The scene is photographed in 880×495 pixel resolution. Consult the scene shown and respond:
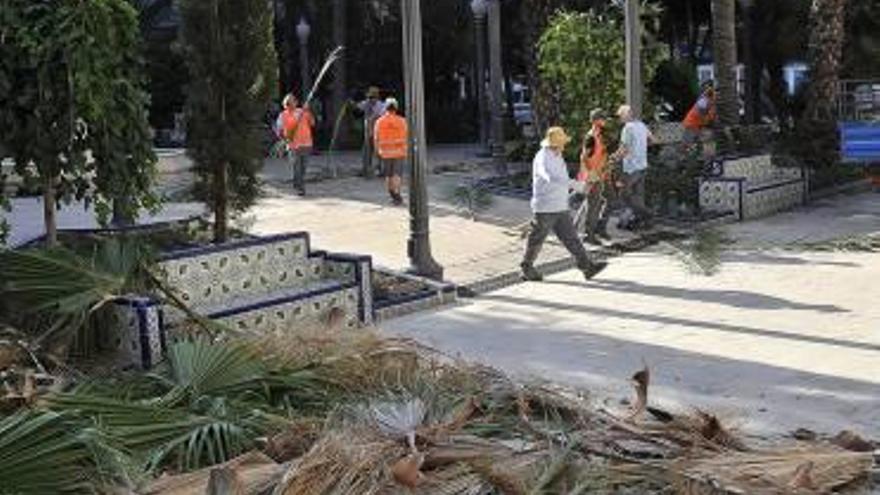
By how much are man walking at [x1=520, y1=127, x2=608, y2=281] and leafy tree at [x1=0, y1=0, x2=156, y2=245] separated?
375 centimetres

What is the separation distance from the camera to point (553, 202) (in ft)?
40.8

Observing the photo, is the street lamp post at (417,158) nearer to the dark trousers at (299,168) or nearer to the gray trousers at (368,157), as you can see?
the dark trousers at (299,168)

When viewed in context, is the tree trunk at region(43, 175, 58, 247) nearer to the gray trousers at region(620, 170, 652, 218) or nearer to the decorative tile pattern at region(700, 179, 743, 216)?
the gray trousers at region(620, 170, 652, 218)

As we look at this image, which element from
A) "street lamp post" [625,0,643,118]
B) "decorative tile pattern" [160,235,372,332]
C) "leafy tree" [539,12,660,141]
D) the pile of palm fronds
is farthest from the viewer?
"leafy tree" [539,12,660,141]

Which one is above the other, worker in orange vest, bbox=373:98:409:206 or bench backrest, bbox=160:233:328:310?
worker in orange vest, bbox=373:98:409:206

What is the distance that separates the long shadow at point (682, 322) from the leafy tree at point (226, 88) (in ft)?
8.49

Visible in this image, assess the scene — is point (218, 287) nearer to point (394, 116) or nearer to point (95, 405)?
point (95, 405)

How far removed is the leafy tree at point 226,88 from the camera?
12078mm

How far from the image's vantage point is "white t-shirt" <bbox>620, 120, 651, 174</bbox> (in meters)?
15.5

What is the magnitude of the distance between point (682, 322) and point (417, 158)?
3.13 meters

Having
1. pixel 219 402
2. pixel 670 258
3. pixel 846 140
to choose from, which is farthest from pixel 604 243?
pixel 219 402

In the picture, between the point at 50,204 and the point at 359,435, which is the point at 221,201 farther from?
the point at 359,435

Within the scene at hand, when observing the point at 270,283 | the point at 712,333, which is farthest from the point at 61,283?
the point at 712,333

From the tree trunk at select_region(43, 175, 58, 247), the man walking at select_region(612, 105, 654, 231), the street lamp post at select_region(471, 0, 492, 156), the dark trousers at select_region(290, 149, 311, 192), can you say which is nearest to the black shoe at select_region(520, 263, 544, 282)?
the man walking at select_region(612, 105, 654, 231)
